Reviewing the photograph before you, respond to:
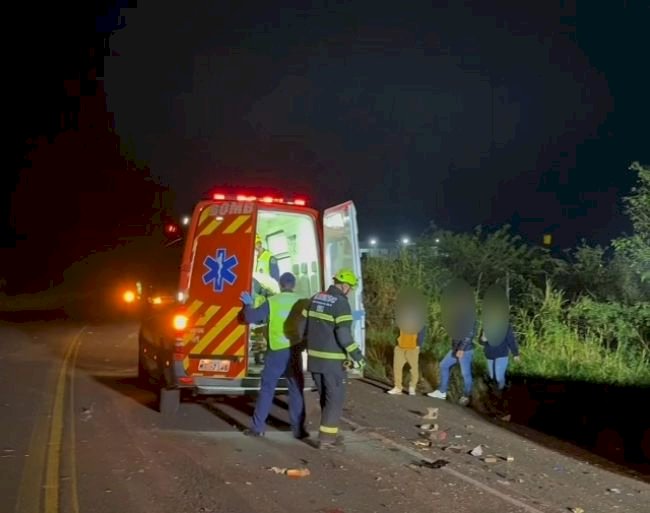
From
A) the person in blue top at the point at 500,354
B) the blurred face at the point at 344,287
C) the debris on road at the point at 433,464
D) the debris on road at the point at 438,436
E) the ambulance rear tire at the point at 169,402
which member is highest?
the blurred face at the point at 344,287

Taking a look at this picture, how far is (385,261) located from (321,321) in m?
9.03

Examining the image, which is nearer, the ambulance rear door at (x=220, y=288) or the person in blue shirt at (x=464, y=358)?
the ambulance rear door at (x=220, y=288)

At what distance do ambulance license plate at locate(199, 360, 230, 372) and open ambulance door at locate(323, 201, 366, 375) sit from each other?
1637 mm

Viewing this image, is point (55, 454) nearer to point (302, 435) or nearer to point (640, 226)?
point (302, 435)

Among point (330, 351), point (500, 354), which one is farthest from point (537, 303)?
point (330, 351)

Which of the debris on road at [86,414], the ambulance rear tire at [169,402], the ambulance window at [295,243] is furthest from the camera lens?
the ambulance window at [295,243]

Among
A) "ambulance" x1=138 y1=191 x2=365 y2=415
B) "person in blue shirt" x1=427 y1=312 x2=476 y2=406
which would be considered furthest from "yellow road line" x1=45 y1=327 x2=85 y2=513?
"person in blue shirt" x1=427 y1=312 x2=476 y2=406

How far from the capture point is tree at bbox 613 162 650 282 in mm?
11961

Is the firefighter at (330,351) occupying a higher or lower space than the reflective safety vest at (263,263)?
lower

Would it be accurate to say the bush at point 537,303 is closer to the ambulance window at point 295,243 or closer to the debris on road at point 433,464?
the ambulance window at point 295,243

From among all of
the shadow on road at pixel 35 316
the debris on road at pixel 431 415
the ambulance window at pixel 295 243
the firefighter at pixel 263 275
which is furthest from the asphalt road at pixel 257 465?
the shadow on road at pixel 35 316

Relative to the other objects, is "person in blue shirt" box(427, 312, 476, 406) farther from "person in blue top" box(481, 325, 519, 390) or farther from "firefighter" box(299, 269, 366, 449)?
"firefighter" box(299, 269, 366, 449)

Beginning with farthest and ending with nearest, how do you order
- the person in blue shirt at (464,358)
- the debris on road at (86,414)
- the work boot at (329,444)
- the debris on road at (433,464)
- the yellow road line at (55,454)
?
the person in blue shirt at (464,358) < the debris on road at (86,414) < the work boot at (329,444) < the debris on road at (433,464) < the yellow road line at (55,454)

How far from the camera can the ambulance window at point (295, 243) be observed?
10.1 m
